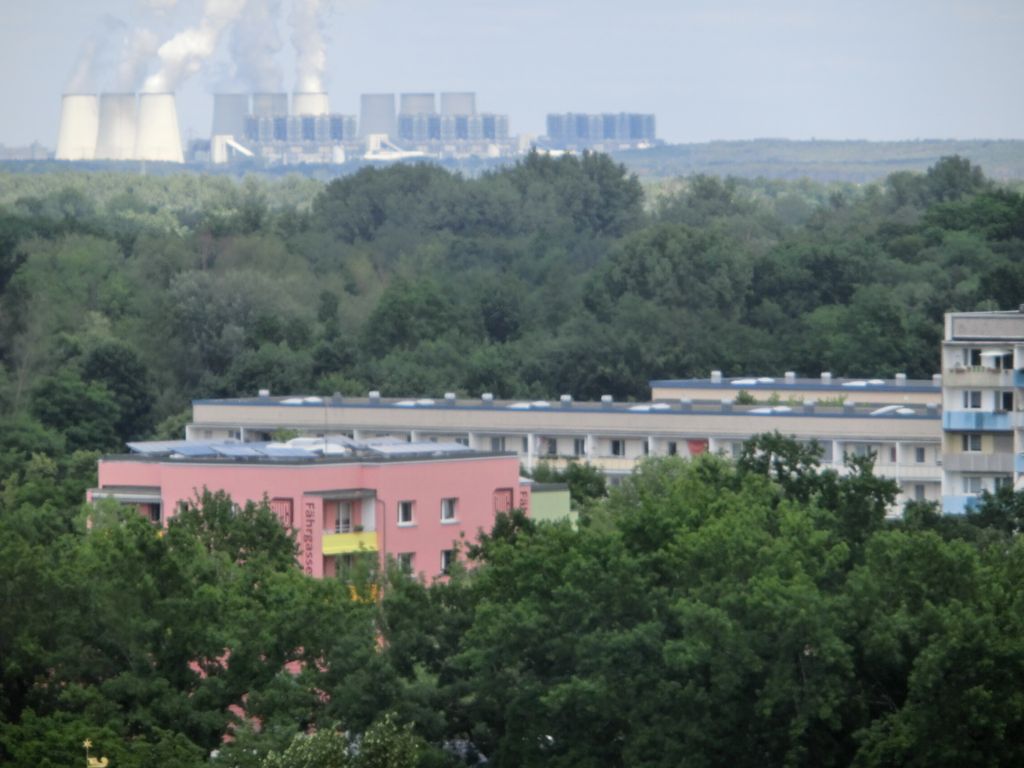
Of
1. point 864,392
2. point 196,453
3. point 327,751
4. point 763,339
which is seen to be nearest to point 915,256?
point 763,339

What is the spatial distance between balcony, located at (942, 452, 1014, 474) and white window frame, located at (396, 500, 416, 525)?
46.2 ft

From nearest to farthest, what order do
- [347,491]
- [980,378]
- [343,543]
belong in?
[343,543] < [347,491] < [980,378]

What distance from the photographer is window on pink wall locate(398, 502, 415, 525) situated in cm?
4097

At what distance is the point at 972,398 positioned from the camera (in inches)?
2048

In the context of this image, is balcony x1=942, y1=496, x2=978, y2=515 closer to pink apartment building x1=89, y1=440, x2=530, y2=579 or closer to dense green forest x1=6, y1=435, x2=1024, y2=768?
pink apartment building x1=89, y1=440, x2=530, y2=579

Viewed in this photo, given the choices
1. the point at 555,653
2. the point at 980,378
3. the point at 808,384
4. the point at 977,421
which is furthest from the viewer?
the point at 808,384

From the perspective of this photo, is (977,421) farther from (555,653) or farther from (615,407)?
(555,653)

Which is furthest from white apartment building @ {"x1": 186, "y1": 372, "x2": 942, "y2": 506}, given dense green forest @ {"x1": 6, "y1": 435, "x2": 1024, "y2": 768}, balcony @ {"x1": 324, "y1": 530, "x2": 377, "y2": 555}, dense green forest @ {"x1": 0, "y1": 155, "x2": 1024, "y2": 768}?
dense green forest @ {"x1": 6, "y1": 435, "x2": 1024, "y2": 768}

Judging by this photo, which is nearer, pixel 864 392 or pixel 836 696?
pixel 836 696

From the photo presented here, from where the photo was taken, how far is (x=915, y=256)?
89625mm

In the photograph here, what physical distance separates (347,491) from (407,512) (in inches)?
39.6

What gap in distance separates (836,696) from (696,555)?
309cm

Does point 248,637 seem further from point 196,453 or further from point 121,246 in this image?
point 121,246

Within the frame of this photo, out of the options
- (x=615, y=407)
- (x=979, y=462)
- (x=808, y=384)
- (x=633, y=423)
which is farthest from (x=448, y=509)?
(x=808, y=384)
